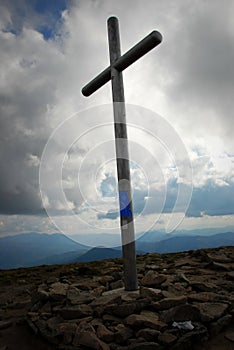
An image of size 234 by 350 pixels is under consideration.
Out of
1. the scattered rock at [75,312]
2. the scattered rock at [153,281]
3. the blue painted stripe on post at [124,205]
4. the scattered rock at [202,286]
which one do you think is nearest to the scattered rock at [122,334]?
the scattered rock at [75,312]

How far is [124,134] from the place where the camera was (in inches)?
314

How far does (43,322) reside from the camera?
6.51 m

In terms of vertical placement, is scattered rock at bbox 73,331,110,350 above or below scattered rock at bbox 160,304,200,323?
below

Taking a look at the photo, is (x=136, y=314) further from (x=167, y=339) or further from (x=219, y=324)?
(x=219, y=324)

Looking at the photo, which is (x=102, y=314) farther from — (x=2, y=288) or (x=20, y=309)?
(x=2, y=288)

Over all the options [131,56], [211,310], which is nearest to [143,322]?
[211,310]

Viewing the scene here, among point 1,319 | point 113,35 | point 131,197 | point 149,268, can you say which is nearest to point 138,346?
point 131,197

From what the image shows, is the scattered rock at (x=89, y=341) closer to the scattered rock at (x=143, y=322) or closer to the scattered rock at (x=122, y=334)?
the scattered rock at (x=122, y=334)

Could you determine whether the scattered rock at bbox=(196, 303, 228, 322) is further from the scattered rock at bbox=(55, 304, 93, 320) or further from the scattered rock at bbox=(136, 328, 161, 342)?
the scattered rock at bbox=(55, 304, 93, 320)

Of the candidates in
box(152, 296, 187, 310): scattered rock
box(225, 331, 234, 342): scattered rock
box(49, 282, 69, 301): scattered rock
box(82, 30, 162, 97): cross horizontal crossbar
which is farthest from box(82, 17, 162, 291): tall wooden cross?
box(225, 331, 234, 342): scattered rock

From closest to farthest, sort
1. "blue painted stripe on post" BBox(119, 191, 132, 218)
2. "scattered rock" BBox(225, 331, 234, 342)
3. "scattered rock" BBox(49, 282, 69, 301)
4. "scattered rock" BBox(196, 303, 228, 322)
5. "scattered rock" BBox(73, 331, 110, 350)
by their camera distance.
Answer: "scattered rock" BBox(73, 331, 110, 350), "scattered rock" BBox(225, 331, 234, 342), "scattered rock" BBox(196, 303, 228, 322), "scattered rock" BBox(49, 282, 69, 301), "blue painted stripe on post" BBox(119, 191, 132, 218)

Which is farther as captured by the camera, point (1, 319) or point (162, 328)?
point (1, 319)

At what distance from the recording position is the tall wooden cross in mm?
7535

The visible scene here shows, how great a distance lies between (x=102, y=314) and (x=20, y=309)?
3.61 metres
